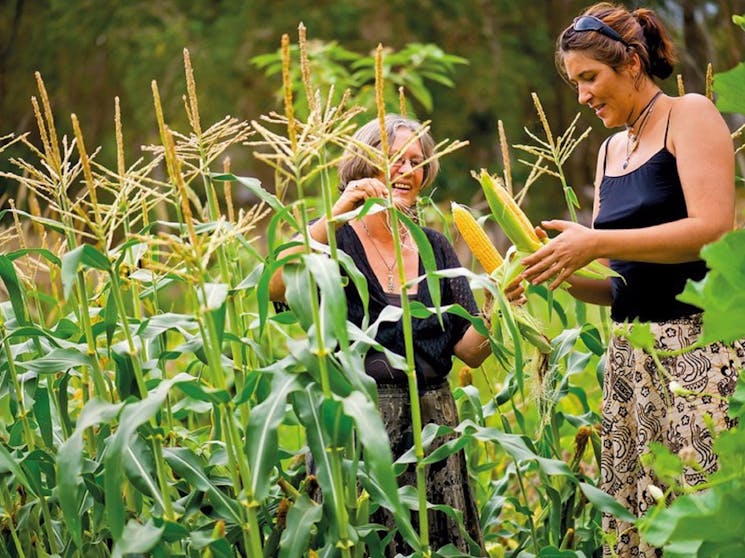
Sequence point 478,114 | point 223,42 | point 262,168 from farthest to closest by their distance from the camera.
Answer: point 262,168 → point 478,114 → point 223,42

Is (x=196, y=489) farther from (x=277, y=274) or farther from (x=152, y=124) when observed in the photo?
(x=152, y=124)

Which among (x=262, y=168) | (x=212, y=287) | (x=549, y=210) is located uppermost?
(x=212, y=287)

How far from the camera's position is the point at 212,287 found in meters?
2.24

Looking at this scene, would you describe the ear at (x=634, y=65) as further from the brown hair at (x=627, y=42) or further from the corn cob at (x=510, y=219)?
the corn cob at (x=510, y=219)

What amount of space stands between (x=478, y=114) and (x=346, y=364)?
32.5ft

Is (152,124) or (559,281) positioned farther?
(152,124)

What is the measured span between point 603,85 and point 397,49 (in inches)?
350

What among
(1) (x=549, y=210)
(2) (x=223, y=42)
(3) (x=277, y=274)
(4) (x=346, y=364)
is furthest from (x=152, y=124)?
(4) (x=346, y=364)

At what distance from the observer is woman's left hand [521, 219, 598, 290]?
249 cm

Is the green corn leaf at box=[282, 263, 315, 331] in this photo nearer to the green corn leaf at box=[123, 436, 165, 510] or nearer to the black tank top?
the green corn leaf at box=[123, 436, 165, 510]

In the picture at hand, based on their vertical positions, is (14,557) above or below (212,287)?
below

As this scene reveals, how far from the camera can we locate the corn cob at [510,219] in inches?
107

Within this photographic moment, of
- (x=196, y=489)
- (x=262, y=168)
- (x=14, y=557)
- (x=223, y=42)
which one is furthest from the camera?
(x=262, y=168)

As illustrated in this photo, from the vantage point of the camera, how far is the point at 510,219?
2.72 meters
